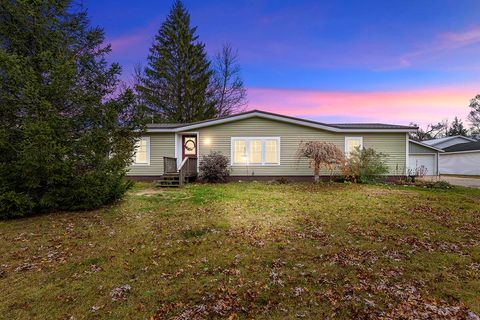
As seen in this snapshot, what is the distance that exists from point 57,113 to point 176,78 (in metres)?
21.9

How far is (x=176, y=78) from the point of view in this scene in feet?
88.6

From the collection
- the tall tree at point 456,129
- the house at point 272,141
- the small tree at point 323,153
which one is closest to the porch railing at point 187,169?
the house at point 272,141

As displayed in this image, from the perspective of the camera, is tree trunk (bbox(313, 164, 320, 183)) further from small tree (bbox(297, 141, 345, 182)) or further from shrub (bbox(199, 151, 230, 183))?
shrub (bbox(199, 151, 230, 183))

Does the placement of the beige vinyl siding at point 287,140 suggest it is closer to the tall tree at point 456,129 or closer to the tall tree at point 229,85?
the tall tree at point 229,85

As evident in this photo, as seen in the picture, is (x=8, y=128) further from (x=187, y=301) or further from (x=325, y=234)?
(x=325, y=234)

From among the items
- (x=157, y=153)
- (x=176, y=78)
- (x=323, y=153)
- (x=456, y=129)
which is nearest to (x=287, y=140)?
(x=323, y=153)

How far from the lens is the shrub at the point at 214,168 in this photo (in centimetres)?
1320

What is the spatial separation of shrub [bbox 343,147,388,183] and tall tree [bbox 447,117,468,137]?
1922 inches

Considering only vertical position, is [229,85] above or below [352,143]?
above

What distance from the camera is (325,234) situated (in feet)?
17.5

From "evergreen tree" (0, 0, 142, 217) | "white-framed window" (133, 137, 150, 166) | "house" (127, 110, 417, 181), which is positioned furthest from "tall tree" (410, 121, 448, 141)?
"evergreen tree" (0, 0, 142, 217)

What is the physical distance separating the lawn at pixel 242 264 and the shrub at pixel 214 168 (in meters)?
5.93

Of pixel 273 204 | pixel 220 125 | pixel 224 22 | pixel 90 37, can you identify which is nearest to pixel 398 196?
pixel 273 204

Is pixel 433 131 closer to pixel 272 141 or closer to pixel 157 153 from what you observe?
pixel 272 141
